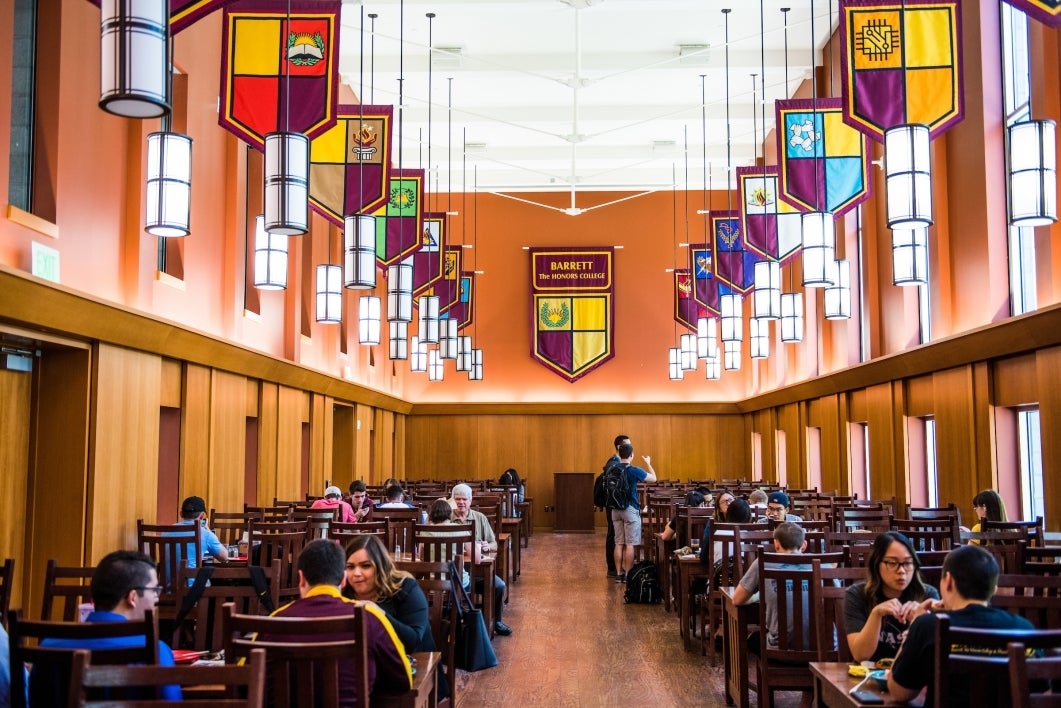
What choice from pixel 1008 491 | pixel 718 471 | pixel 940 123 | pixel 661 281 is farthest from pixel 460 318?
pixel 940 123

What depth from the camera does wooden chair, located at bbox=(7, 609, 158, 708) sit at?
9.06 feet

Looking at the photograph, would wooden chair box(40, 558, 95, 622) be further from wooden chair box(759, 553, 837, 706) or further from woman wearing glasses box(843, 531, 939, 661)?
woman wearing glasses box(843, 531, 939, 661)

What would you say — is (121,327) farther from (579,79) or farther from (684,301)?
(684,301)

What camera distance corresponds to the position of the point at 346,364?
17188mm

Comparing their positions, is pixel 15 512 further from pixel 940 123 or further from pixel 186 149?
pixel 940 123

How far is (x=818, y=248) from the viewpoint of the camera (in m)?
8.80

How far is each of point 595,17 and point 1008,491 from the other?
9086 millimetres

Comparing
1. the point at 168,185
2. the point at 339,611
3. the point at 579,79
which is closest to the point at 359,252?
the point at 168,185

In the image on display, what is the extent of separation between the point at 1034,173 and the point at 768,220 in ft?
19.5

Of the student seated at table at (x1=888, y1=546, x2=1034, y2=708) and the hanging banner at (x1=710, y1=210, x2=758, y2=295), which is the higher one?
the hanging banner at (x1=710, y1=210, x2=758, y2=295)

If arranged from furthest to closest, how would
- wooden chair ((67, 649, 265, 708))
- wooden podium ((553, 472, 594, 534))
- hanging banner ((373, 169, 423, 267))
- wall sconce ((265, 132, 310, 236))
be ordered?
wooden podium ((553, 472, 594, 534)) → hanging banner ((373, 169, 423, 267)) → wall sconce ((265, 132, 310, 236)) → wooden chair ((67, 649, 265, 708))

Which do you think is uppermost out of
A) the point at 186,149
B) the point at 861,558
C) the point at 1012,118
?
the point at 1012,118

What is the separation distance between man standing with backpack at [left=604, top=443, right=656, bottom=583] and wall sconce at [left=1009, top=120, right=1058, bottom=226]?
18.2 feet

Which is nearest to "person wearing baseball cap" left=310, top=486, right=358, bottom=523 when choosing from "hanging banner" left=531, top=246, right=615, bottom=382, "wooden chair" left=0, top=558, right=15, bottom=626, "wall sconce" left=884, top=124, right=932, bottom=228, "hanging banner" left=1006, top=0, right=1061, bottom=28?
"wooden chair" left=0, top=558, right=15, bottom=626
